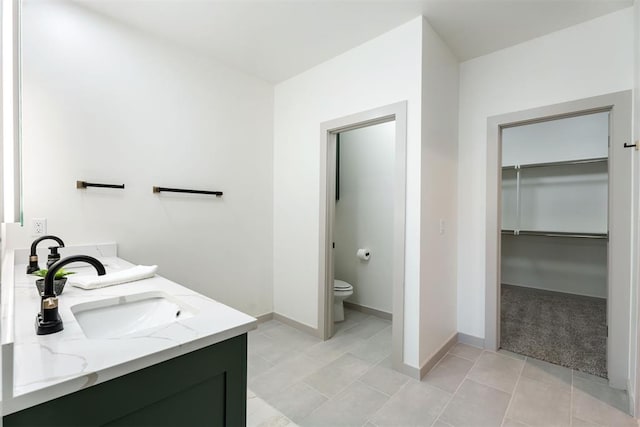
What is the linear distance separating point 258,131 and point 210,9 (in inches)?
45.8

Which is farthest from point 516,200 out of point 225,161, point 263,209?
point 225,161

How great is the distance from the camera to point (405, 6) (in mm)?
1961

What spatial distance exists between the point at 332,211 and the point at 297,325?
47.6 inches

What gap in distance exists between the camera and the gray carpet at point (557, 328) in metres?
2.36

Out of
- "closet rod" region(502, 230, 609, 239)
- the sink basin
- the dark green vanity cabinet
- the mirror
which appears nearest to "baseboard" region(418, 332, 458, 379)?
the dark green vanity cabinet

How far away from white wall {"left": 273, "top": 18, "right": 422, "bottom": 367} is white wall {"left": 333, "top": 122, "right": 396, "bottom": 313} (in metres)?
0.68

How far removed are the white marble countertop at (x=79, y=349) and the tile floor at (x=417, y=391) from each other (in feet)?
3.60

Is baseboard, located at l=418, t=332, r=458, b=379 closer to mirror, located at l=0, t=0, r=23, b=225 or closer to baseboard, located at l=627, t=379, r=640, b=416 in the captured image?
baseboard, located at l=627, t=379, r=640, b=416

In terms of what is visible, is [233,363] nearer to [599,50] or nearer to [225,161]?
[225,161]

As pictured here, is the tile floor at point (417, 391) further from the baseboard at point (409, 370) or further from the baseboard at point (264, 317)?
the baseboard at point (264, 317)

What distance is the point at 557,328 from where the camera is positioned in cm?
294

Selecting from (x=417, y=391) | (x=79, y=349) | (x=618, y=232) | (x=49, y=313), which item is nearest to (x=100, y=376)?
(x=79, y=349)

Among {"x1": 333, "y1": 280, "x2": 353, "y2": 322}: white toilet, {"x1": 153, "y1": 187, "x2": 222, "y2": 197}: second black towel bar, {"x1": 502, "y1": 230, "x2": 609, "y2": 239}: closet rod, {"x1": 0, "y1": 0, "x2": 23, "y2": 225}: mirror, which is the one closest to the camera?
{"x1": 0, "y1": 0, "x2": 23, "y2": 225}: mirror

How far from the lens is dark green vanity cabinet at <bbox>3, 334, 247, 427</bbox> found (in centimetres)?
63
